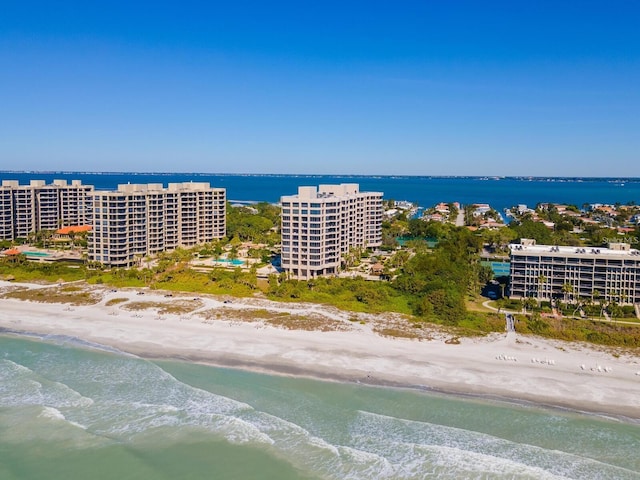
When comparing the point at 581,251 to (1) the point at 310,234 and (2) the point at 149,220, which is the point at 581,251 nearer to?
(1) the point at 310,234

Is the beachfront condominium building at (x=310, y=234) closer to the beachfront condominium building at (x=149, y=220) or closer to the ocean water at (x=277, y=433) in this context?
the beachfront condominium building at (x=149, y=220)

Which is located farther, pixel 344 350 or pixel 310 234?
pixel 310 234

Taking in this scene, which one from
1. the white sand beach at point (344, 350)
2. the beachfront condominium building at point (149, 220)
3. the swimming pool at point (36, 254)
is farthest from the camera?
the swimming pool at point (36, 254)

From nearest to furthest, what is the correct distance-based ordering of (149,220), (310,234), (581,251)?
1. (581,251)
2. (310,234)
3. (149,220)

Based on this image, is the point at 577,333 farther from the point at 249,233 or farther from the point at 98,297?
the point at 249,233

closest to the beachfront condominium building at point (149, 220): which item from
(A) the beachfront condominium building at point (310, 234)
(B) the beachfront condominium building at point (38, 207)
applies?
(B) the beachfront condominium building at point (38, 207)

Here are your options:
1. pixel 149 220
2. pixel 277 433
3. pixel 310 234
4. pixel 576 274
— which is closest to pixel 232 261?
pixel 149 220
